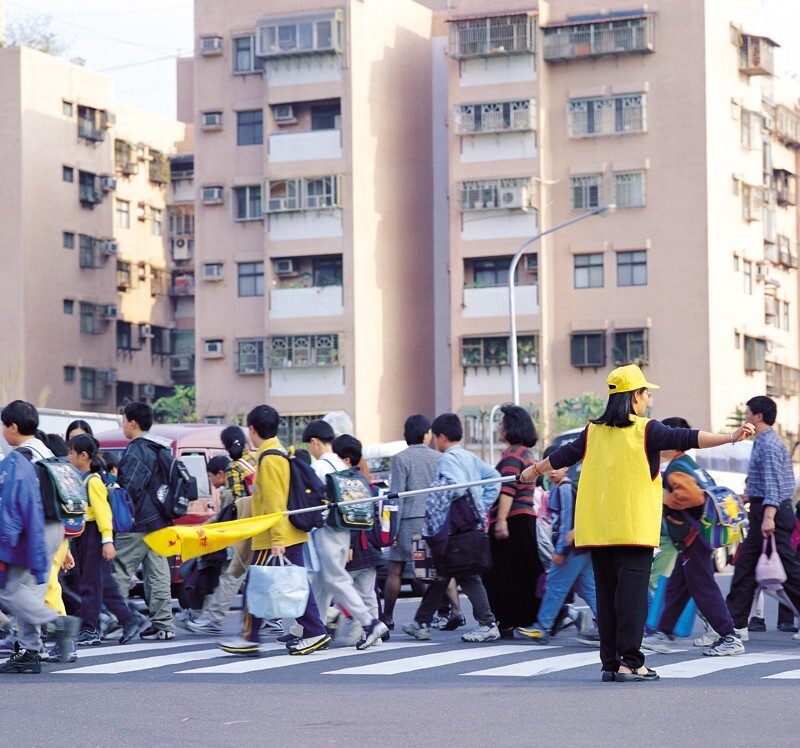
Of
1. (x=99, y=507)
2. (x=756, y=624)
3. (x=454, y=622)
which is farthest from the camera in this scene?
(x=756, y=624)

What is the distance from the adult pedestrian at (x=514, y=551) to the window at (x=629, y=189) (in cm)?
3880

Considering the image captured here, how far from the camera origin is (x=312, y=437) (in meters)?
14.7

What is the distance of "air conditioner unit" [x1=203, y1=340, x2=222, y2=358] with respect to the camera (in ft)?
183

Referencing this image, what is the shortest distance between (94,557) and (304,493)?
2.07 meters

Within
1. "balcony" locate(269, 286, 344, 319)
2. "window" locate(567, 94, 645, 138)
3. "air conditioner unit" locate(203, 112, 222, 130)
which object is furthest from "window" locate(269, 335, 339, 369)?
"window" locate(567, 94, 645, 138)

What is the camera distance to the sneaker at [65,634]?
1205 cm

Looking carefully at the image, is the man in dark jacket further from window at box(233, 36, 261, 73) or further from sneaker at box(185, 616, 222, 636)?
window at box(233, 36, 261, 73)

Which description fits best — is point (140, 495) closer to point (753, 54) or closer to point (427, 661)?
point (427, 661)

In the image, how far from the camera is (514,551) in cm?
1427

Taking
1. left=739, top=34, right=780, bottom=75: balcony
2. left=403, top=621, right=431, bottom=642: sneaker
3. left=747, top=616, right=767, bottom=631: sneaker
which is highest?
left=739, top=34, right=780, bottom=75: balcony

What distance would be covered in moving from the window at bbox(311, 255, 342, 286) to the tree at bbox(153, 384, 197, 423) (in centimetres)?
589

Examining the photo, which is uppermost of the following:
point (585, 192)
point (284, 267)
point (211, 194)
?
point (211, 194)

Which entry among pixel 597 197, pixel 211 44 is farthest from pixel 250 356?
pixel 597 197

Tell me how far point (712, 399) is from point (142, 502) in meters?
38.5
